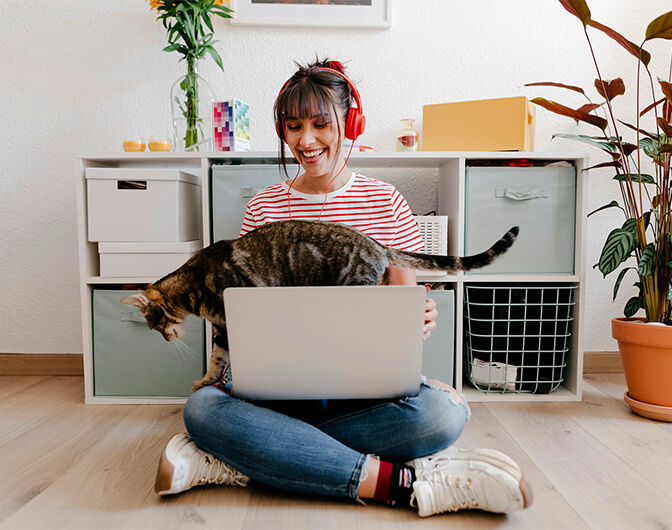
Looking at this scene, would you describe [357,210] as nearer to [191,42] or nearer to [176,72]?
[191,42]

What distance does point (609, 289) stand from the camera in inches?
86.0

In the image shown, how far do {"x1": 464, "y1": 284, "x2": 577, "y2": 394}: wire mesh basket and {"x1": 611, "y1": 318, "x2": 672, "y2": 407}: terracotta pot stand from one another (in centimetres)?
21

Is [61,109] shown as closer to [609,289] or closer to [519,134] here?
[519,134]

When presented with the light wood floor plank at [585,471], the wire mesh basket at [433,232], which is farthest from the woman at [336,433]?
the wire mesh basket at [433,232]

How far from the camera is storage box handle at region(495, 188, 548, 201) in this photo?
5.84 ft

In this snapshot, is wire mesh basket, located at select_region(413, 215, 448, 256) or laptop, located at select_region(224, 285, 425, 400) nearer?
laptop, located at select_region(224, 285, 425, 400)

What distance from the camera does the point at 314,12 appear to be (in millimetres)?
2029

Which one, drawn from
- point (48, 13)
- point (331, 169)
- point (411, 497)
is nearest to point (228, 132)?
point (331, 169)

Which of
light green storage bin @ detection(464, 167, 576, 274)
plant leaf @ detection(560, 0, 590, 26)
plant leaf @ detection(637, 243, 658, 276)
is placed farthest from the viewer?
light green storage bin @ detection(464, 167, 576, 274)

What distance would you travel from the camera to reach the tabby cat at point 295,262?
1.06 meters

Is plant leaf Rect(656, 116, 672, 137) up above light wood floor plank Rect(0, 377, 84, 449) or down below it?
above

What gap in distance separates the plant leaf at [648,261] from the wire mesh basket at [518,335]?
0.91 ft

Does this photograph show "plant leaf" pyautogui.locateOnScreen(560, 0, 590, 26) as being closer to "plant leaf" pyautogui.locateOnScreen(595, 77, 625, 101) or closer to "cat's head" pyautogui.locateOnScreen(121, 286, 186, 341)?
"plant leaf" pyautogui.locateOnScreen(595, 77, 625, 101)

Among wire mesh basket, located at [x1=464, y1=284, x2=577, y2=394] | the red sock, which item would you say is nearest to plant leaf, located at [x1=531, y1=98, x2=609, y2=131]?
wire mesh basket, located at [x1=464, y1=284, x2=577, y2=394]
